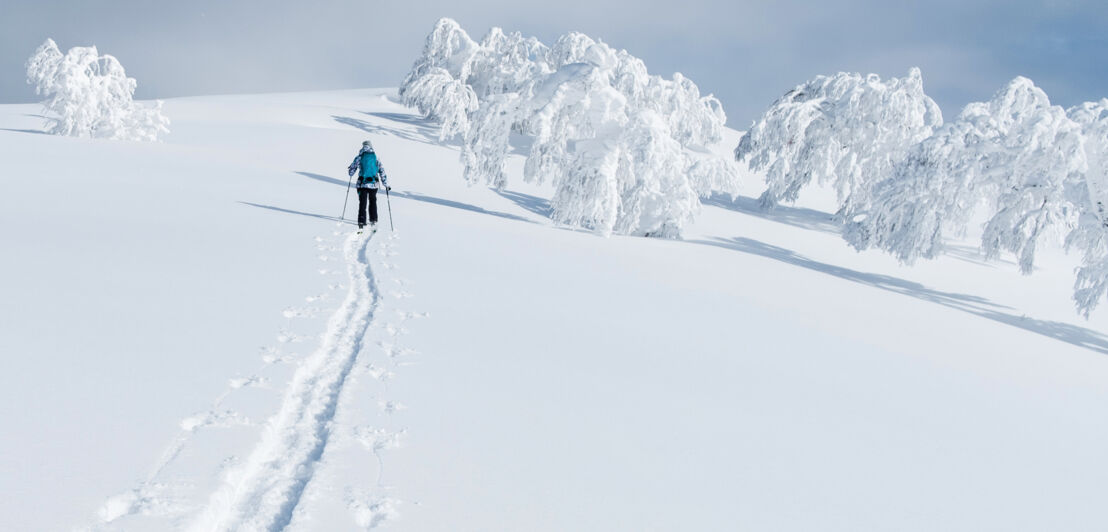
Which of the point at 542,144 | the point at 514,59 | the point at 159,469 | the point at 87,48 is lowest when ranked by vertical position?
the point at 159,469

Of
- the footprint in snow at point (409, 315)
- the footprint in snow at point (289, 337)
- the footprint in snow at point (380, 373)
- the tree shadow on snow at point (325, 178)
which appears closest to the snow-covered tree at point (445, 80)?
the tree shadow on snow at point (325, 178)

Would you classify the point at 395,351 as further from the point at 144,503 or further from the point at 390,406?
the point at 144,503

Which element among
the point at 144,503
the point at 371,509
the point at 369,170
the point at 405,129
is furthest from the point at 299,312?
the point at 405,129

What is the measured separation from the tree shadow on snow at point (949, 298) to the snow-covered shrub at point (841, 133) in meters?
8.29

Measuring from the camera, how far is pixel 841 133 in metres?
27.2

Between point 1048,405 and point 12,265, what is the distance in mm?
9403

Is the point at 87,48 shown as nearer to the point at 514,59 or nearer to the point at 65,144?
the point at 65,144

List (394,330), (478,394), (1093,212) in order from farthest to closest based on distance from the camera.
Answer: (1093,212) → (394,330) → (478,394)

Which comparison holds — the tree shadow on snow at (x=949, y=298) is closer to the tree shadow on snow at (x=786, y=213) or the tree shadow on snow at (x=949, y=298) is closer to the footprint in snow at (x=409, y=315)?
the tree shadow on snow at (x=786, y=213)

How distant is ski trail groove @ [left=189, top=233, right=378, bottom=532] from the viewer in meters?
2.54

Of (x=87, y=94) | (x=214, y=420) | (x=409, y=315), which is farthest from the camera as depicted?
(x=87, y=94)

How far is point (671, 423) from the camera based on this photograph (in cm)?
398

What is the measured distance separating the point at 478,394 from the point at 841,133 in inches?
1070

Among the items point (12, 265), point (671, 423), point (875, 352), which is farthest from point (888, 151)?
point (12, 265)
